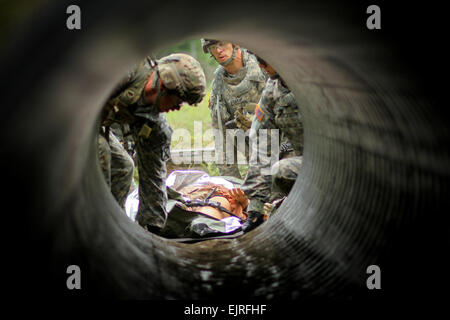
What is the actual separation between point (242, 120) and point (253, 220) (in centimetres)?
239

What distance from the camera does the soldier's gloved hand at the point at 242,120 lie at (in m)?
5.83

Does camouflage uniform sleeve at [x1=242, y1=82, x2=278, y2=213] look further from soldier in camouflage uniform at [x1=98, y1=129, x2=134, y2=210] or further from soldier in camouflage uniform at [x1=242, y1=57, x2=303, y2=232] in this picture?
soldier in camouflage uniform at [x1=98, y1=129, x2=134, y2=210]

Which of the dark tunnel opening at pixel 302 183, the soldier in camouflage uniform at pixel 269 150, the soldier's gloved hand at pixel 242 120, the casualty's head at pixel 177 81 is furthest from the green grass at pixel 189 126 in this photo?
the dark tunnel opening at pixel 302 183

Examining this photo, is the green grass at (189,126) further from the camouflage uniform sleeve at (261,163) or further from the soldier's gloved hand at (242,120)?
the camouflage uniform sleeve at (261,163)

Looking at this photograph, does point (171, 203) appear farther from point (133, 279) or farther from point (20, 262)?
point (20, 262)

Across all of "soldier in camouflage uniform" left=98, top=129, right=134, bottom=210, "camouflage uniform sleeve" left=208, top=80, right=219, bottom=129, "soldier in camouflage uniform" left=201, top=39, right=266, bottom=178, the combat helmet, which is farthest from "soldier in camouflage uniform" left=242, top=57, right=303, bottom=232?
"camouflage uniform sleeve" left=208, top=80, right=219, bottom=129

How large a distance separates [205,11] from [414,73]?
0.67 meters

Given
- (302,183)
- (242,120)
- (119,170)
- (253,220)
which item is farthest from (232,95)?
(302,183)

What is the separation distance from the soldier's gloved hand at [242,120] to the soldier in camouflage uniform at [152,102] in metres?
2.45

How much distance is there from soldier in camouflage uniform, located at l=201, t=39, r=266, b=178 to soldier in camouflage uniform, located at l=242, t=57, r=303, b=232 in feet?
4.51

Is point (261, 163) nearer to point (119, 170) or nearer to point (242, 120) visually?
point (119, 170)

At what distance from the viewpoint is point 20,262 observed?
2.70 feet
